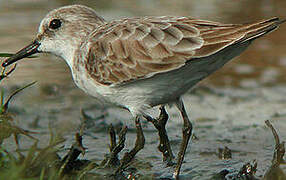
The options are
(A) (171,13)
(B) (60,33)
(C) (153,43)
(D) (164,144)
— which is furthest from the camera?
(A) (171,13)

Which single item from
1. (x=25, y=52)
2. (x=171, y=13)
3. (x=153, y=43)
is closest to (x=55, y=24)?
(x=25, y=52)

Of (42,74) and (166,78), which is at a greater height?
(166,78)

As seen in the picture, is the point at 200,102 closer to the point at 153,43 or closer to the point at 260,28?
the point at 153,43

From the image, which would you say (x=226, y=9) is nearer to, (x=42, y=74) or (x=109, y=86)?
(x=42, y=74)

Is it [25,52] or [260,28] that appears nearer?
[260,28]

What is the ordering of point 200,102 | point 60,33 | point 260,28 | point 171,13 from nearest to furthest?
1. point 260,28
2. point 60,33
3. point 200,102
4. point 171,13

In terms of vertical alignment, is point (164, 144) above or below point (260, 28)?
below

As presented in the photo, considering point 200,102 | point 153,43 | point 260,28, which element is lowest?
point 200,102

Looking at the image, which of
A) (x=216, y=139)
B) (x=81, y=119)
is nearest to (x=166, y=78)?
(x=216, y=139)
